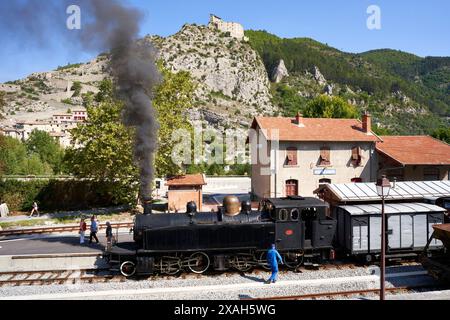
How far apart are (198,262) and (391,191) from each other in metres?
9.57

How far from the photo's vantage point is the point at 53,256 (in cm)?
1602

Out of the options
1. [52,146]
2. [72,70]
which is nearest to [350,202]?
[52,146]

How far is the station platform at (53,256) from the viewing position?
15742mm

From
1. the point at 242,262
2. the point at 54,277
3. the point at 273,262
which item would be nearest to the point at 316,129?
the point at 242,262

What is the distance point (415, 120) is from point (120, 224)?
6527 inches

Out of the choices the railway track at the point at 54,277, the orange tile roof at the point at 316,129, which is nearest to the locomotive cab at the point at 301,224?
the railway track at the point at 54,277

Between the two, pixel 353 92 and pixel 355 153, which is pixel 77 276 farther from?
pixel 353 92

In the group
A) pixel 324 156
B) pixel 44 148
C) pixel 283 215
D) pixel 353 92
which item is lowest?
pixel 283 215

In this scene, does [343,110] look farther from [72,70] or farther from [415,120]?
[72,70]

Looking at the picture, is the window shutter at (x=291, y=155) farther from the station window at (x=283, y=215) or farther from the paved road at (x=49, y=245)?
the station window at (x=283, y=215)

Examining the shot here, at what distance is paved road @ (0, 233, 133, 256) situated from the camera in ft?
59.9

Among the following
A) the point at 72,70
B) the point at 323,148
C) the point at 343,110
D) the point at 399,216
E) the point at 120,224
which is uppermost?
the point at 72,70

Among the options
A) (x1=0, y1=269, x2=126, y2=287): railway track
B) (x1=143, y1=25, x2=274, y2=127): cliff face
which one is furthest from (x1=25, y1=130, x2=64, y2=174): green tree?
(x1=0, y1=269, x2=126, y2=287): railway track
